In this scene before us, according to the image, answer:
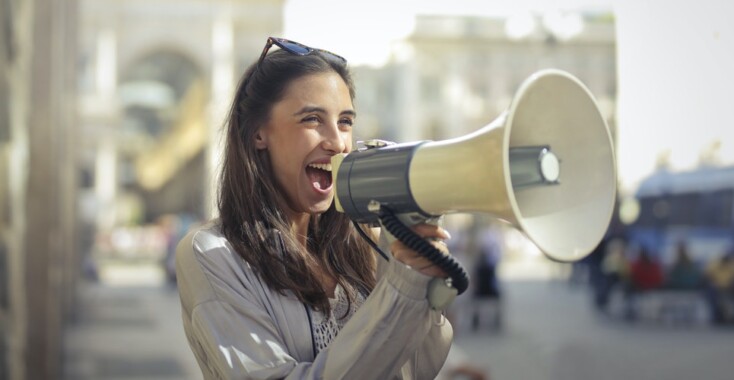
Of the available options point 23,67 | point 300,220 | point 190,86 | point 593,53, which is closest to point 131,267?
point 190,86

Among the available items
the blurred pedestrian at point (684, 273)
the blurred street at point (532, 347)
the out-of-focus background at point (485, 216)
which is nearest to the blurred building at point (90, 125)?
the out-of-focus background at point (485, 216)

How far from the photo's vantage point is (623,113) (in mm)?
2891

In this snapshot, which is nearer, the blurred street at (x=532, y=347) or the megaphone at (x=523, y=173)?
the megaphone at (x=523, y=173)

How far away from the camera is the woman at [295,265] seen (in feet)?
4.50

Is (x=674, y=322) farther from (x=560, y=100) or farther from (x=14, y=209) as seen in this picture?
(x=560, y=100)

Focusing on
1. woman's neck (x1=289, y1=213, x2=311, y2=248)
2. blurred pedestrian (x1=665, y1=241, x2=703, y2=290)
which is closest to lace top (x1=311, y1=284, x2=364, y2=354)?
woman's neck (x1=289, y1=213, x2=311, y2=248)

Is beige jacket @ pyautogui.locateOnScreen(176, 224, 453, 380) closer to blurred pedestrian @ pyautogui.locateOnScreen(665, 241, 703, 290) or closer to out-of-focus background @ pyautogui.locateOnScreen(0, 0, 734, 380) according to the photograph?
out-of-focus background @ pyautogui.locateOnScreen(0, 0, 734, 380)

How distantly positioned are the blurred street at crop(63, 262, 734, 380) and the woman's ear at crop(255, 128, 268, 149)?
24.4 feet

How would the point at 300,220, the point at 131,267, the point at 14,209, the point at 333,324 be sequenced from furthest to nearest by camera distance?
the point at 131,267 → the point at 14,209 → the point at 300,220 → the point at 333,324

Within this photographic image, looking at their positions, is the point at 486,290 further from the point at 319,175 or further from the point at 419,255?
the point at 419,255

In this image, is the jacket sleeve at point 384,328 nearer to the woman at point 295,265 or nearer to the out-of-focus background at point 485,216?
the woman at point 295,265

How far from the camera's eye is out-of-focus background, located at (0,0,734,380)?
9.37ft

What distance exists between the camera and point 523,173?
1368mm

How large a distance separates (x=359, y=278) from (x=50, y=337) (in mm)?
7465
